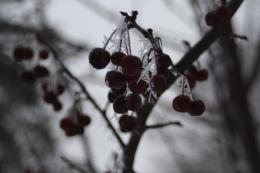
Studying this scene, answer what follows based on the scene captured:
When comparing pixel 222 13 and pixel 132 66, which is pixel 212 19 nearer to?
pixel 222 13

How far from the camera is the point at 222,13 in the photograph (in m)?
1.97

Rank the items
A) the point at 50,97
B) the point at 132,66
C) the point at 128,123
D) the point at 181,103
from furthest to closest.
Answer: the point at 50,97, the point at 128,123, the point at 181,103, the point at 132,66

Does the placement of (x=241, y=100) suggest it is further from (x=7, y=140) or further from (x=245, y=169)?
(x=7, y=140)

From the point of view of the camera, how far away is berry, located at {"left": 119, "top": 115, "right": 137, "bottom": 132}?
6.69 ft

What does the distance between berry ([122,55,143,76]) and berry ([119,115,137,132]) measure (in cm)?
46

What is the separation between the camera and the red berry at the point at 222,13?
6.46 ft

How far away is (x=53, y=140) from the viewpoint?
42.7 ft

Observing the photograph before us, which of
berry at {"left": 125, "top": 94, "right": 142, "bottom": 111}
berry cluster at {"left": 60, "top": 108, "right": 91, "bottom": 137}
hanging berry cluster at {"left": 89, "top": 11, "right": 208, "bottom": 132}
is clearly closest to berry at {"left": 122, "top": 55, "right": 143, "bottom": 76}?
hanging berry cluster at {"left": 89, "top": 11, "right": 208, "bottom": 132}

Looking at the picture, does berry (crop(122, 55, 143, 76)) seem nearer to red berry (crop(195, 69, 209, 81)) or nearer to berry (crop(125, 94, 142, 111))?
berry (crop(125, 94, 142, 111))

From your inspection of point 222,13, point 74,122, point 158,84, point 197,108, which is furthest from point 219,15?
point 74,122

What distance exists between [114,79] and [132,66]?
12 centimetres

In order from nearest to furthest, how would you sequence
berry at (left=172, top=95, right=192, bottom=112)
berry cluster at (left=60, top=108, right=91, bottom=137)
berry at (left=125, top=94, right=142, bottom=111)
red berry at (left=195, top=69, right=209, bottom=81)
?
berry at (left=125, top=94, right=142, bottom=111), berry at (left=172, top=95, right=192, bottom=112), red berry at (left=195, top=69, right=209, bottom=81), berry cluster at (left=60, top=108, right=91, bottom=137)


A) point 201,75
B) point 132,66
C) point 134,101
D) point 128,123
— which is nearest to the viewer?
point 132,66

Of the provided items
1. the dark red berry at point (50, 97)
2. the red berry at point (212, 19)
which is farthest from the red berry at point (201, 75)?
the dark red berry at point (50, 97)
